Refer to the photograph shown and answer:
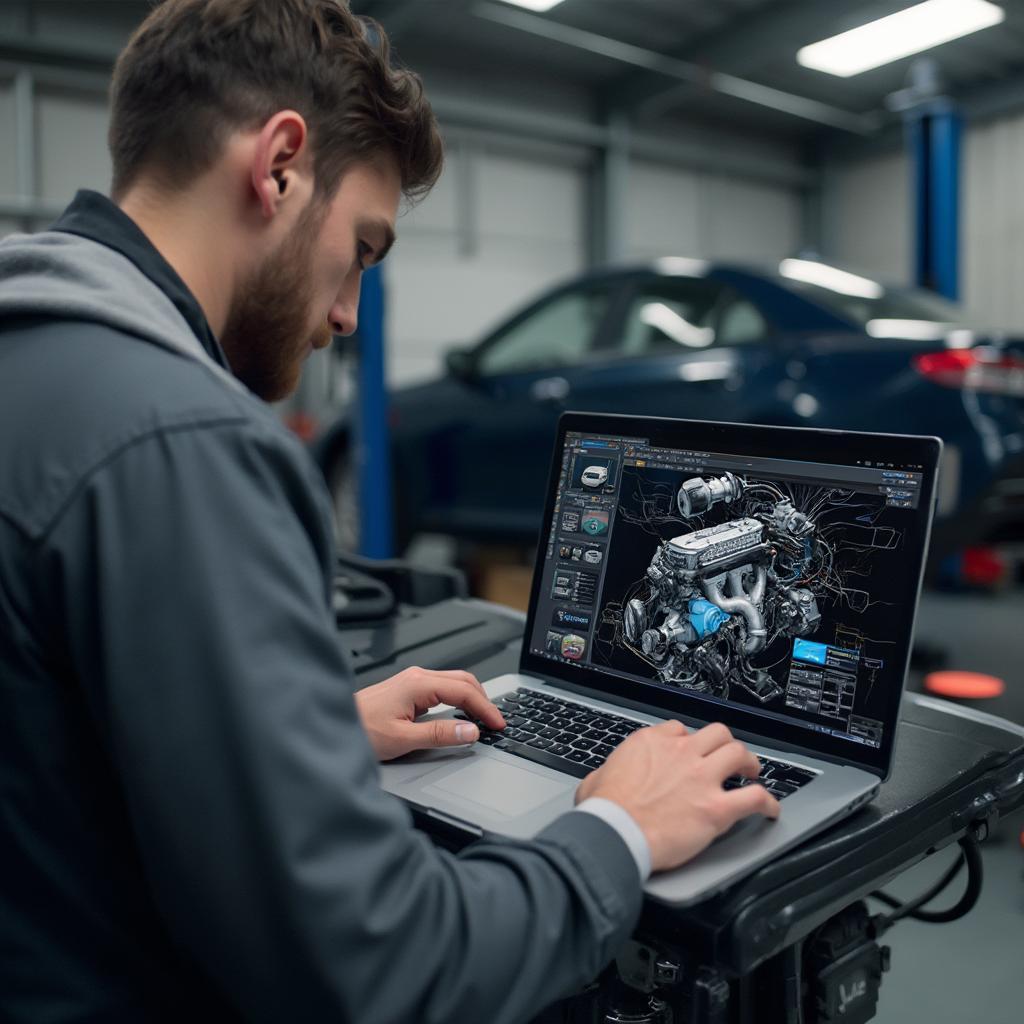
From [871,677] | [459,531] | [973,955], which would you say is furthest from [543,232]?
[871,677]

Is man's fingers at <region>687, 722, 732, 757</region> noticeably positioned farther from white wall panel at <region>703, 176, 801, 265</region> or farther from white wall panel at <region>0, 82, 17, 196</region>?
white wall panel at <region>703, 176, 801, 265</region>

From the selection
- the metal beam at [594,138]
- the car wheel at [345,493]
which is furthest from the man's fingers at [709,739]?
the metal beam at [594,138]

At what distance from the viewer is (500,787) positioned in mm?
869

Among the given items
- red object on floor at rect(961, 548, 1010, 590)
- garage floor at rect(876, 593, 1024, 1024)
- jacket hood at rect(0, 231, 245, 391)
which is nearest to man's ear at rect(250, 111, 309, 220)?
jacket hood at rect(0, 231, 245, 391)

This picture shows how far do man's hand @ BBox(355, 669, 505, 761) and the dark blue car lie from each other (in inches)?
78.2

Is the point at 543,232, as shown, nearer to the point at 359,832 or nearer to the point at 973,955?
the point at 973,955

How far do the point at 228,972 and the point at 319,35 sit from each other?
25.7 inches

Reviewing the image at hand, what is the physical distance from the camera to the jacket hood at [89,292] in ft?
2.01

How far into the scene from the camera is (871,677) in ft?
2.76

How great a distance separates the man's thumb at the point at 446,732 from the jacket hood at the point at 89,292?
426 millimetres

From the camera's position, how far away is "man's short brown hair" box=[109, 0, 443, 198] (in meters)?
0.72

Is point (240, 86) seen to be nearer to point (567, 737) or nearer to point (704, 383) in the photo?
point (567, 737)

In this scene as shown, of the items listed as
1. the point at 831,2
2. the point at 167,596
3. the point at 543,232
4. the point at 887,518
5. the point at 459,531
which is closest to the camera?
the point at 167,596

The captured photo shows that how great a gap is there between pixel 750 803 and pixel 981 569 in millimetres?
4132
